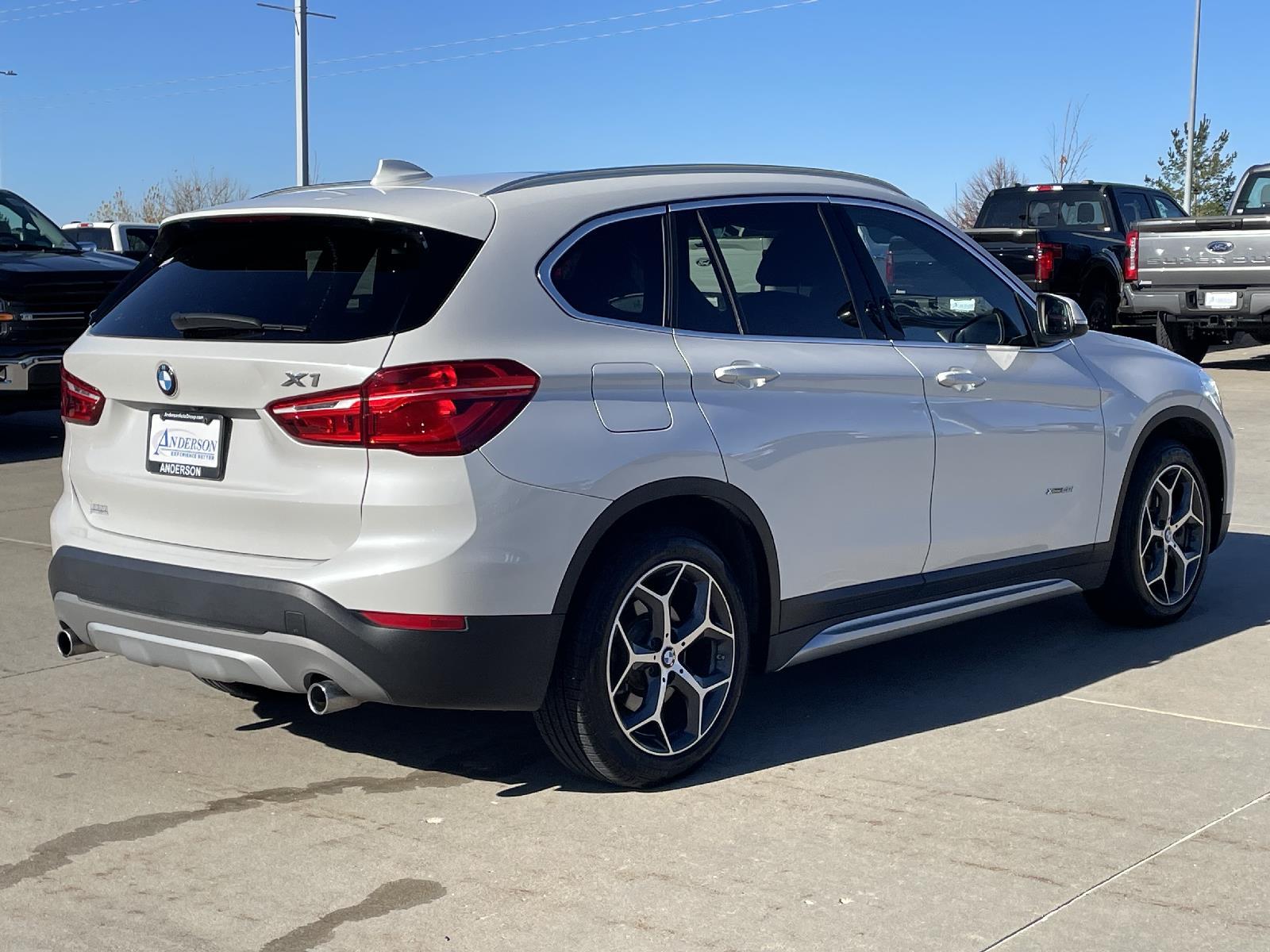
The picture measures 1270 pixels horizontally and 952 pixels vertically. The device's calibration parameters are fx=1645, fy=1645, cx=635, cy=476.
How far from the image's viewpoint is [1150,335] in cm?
2239

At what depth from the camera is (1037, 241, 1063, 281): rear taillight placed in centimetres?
1842

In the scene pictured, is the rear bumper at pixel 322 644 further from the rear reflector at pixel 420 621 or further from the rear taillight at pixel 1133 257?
the rear taillight at pixel 1133 257

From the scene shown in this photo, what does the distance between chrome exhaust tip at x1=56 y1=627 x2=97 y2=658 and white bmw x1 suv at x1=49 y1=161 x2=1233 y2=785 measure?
21 mm

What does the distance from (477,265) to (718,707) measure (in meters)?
1.48

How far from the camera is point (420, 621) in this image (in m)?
4.18

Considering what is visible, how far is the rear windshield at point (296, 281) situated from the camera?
169 inches

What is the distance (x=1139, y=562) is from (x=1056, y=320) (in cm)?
110

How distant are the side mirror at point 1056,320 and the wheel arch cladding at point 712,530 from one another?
168 cm

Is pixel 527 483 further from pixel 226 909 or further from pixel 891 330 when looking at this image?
pixel 891 330

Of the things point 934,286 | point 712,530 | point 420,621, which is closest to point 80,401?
point 420,621

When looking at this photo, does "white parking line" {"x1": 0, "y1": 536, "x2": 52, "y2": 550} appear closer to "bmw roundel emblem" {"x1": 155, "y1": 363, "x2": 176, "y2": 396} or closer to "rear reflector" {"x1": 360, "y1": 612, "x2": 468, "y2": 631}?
"bmw roundel emblem" {"x1": 155, "y1": 363, "x2": 176, "y2": 396}

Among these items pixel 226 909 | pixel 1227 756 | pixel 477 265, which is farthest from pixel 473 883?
pixel 1227 756

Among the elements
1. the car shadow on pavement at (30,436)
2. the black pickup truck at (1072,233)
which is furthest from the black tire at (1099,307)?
the car shadow on pavement at (30,436)

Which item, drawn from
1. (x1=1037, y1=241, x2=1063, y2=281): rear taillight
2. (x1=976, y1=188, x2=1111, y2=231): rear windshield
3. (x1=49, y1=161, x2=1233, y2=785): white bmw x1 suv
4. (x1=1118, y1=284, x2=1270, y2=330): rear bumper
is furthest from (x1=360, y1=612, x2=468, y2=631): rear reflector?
(x1=976, y1=188, x2=1111, y2=231): rear windshield
